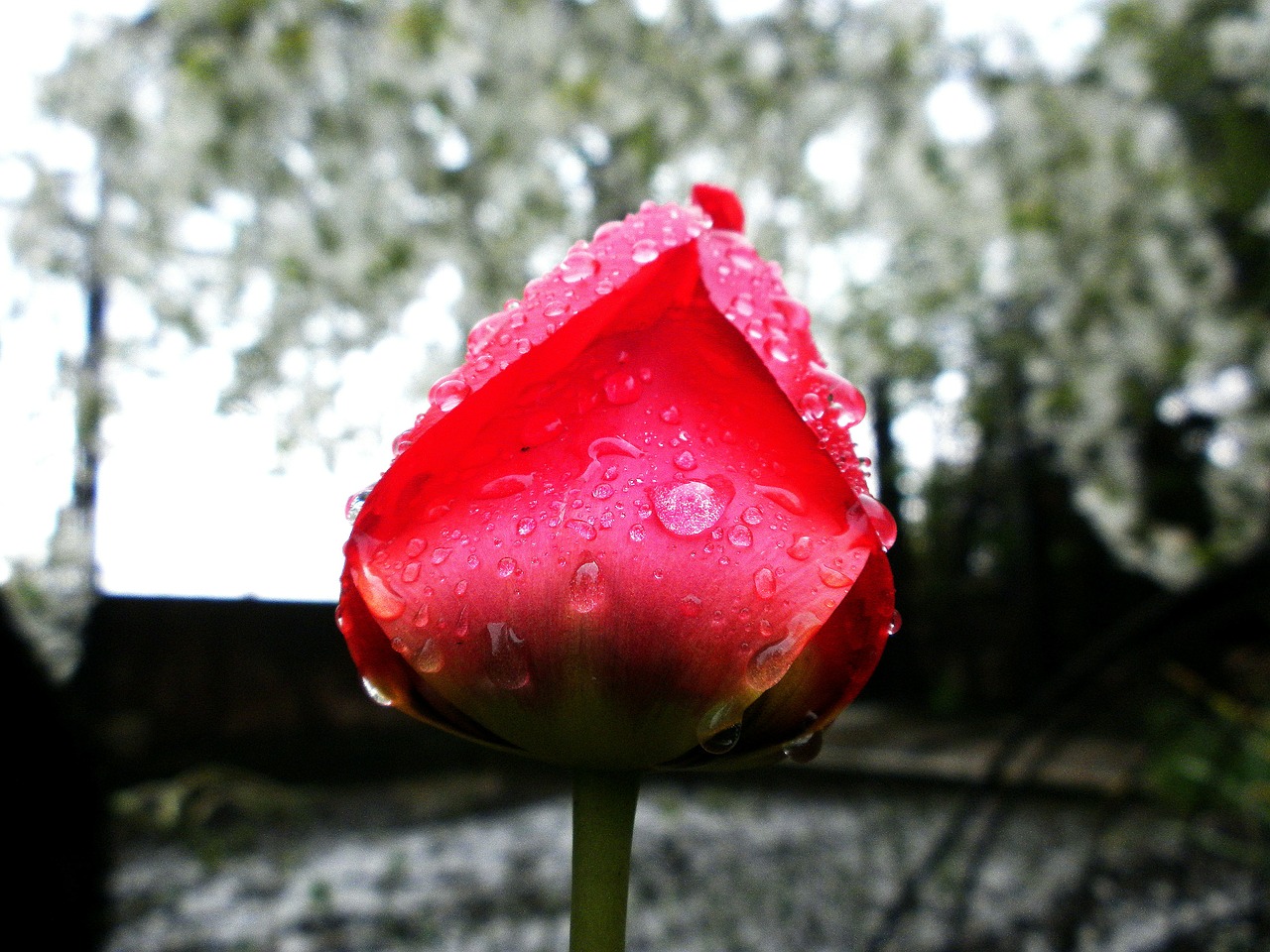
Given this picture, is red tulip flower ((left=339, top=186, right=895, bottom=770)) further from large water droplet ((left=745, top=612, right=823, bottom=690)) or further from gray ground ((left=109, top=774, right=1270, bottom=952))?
gray ground ((left=109, top=774, right=1270, bottom=952))

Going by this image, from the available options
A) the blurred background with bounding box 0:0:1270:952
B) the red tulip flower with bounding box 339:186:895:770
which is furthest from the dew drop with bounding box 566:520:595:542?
the blurred background with bounding box 0:0:1270:952

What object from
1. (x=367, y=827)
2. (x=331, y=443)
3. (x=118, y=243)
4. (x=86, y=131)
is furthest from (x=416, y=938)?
(x=86, y=131)

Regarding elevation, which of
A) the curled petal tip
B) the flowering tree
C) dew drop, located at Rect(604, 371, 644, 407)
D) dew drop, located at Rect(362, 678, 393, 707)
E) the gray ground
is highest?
the flowering tree

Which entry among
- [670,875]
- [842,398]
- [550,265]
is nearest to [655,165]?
[550,265]

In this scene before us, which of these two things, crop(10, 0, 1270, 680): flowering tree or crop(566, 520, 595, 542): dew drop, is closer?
crop(566, 520, 595, 542): dew drop

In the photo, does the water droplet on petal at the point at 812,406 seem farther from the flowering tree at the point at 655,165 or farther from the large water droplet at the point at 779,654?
the flowering tree at the point at 655,165

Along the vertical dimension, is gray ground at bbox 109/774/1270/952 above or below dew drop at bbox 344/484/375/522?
below

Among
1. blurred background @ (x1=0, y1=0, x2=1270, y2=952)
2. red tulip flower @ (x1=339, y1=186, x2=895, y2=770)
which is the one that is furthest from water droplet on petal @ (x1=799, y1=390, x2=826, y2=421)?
blurred background @ (x1=0, y1=0, x2=1270, y2=952)
